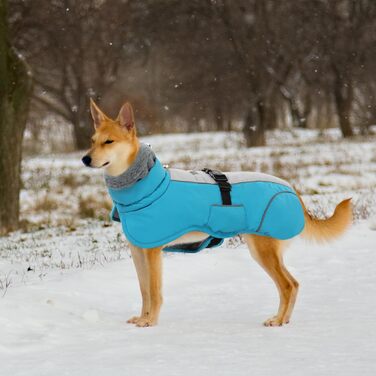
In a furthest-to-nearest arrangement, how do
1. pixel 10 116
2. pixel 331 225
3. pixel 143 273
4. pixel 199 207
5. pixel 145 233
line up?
pixel 10 116
pixel 331 225
pixel 143 273
pixel 199 207
pixel 145 233

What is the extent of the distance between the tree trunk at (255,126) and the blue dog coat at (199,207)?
1880 cm

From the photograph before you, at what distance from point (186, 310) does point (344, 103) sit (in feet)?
77.6

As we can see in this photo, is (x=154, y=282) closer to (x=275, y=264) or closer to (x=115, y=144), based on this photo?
(x=275, y=264)

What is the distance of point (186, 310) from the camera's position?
5473mm

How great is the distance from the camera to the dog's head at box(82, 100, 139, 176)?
4723 millimetres

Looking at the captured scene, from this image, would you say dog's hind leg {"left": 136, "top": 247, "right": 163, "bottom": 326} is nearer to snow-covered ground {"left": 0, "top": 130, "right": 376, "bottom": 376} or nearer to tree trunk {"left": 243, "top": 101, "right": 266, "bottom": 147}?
snow-covered ground {"left": 0, "top": 130, "right": 376, "bottom": 376}

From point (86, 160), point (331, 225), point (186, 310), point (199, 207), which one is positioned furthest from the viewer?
point (186, 310)

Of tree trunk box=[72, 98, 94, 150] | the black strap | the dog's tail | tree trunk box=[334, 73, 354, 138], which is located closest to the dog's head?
the black strap

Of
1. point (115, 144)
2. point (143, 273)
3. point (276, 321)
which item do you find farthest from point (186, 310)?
point (115, 144)

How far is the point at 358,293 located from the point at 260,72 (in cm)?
2089

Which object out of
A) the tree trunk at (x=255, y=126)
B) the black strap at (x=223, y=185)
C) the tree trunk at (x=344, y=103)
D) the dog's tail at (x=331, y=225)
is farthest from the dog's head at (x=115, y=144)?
the tree trunk at (x=344, y=103)

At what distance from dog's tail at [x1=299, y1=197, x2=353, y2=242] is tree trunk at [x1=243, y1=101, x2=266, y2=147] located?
60.7 ft

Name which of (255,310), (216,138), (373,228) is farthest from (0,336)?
(216,138)

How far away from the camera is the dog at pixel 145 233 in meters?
4.79
